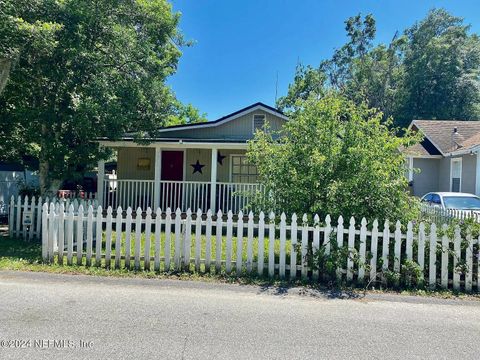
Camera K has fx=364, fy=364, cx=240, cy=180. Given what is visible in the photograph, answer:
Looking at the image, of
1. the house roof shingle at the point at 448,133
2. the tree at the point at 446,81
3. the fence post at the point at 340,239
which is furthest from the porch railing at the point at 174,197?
the tree at the point at 446,81

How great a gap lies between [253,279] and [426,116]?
107ft

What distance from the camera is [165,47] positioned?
46.4 feet

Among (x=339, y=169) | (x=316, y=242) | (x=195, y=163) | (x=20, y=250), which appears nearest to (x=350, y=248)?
(x=316, y=242)

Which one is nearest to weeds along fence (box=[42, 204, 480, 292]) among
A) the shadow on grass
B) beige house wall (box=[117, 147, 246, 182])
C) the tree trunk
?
the shadow on grass

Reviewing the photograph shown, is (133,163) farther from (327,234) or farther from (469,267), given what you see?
(469,267)

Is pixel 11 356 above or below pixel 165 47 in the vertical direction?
below

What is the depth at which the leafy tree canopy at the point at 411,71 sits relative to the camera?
31.9 m

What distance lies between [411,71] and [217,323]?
36.5 m

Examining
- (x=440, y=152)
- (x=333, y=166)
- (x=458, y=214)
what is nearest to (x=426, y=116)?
(x=440, y=152)

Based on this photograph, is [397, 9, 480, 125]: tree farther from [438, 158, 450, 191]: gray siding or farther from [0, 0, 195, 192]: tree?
[0, 0, 195, 192]: tree

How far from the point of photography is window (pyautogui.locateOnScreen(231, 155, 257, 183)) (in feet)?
49.2

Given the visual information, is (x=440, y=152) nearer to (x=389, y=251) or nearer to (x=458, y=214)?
(x=458, y=214)

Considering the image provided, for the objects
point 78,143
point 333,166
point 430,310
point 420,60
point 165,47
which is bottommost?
point 430,310

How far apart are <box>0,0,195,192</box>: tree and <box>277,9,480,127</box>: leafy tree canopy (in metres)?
16.0
